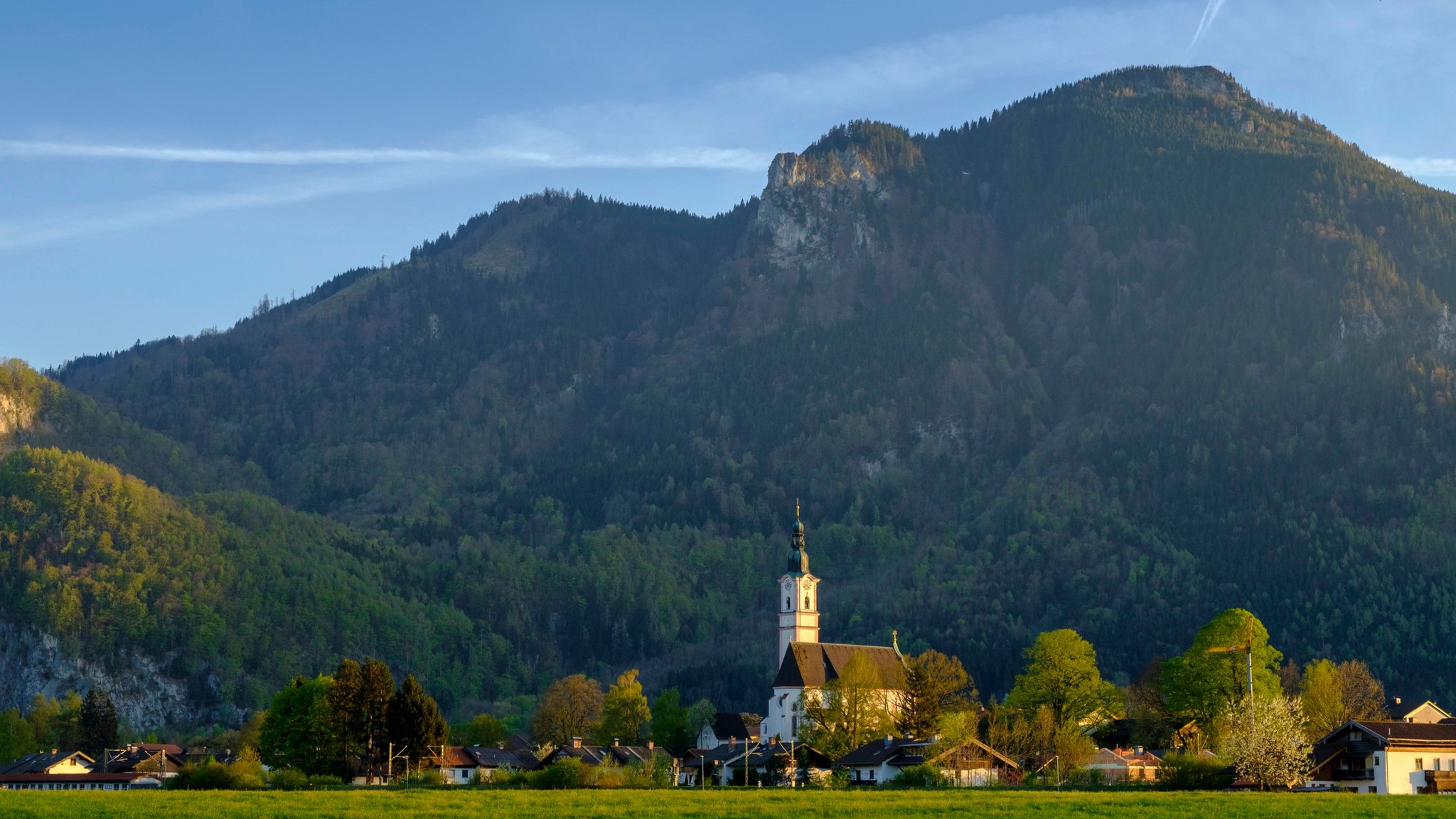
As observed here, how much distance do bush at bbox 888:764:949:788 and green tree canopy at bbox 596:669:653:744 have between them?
48439 millimetres

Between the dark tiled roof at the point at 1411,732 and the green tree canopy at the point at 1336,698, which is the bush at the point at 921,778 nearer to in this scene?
the dark tiled roof at the point at 1411,732

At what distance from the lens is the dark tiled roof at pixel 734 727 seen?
537 ft

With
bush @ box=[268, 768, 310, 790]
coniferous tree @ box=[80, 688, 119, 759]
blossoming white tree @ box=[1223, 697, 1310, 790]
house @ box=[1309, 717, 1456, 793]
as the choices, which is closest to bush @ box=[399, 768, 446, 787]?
bush @ box=[268, 768, 310, 790]

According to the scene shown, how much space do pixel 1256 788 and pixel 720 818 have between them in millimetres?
37384

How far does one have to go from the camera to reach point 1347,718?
136 metres

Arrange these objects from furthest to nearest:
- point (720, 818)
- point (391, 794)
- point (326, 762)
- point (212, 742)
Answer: point (212, 742) → point (326, 762) → point (391, 794) → point (720, 818)

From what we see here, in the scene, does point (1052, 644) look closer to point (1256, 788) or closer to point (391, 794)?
point (1256, 788)

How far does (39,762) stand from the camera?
144250mm

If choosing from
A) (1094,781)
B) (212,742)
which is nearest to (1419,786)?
(1094,781)

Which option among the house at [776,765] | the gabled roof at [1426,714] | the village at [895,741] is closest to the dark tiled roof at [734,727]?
the village at [895,741]

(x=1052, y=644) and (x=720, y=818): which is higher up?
(x=1052, y=644)

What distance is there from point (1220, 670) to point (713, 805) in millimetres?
57088

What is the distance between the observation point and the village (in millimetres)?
105062

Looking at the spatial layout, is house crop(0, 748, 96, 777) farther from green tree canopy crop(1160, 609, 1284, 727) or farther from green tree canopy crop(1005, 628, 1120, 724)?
green tree canopy crop(1160, 609, 1284, 727)
